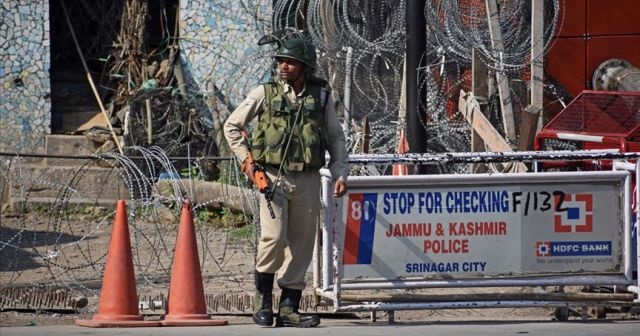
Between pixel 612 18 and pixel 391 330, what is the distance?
8.82 meters

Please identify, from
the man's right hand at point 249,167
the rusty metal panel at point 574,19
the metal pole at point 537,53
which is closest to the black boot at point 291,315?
the man's right hand at point 249,167

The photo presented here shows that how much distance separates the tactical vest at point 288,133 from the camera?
8.78m

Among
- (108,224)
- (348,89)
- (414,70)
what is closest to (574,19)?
(348,89)

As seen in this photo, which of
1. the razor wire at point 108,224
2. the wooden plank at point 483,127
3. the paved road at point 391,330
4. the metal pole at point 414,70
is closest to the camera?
the paved road at point 391,330

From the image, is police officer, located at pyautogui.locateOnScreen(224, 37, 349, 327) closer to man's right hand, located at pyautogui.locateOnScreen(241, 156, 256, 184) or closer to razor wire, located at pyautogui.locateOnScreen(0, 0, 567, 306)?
man's right hand, located at pyautogui.locateOnScreen(241, 156, 256, 184)

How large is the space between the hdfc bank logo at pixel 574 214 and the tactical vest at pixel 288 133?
1717 millimetres

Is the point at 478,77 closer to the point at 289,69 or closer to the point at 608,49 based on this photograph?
the point at 608,49

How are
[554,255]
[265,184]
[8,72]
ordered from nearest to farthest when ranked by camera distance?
1. [265,184]
2. [554,255]
3. [8,72]

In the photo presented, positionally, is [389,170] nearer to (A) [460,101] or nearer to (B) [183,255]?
(A) [460,101]

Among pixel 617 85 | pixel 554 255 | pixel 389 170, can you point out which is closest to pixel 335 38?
pixel 389 170

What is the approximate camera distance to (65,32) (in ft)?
58.4

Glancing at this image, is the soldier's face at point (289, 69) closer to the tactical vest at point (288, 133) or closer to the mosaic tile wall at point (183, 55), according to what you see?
the tactical vest at point (288, 133)

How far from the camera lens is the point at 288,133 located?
28.9 feet

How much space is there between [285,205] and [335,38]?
23.4ft
